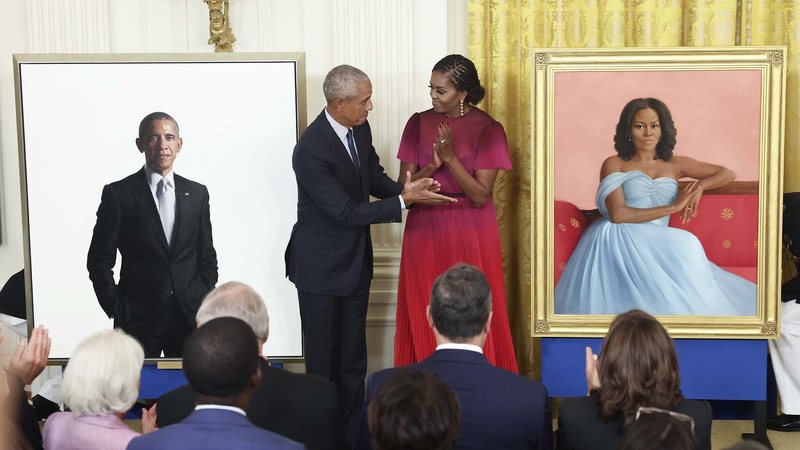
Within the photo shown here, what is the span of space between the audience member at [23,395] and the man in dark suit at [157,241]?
5.15ft

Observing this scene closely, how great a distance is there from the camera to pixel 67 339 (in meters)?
5.17

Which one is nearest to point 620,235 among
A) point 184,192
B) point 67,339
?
point 184,192

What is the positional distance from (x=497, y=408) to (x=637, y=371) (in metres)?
0.40

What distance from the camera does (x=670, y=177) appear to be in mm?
4883

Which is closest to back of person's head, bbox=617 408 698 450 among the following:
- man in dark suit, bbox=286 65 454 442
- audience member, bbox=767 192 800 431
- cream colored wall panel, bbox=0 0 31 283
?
man in dark suit, bbox=286 65 454 442

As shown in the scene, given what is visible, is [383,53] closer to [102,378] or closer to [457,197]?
[457,197]

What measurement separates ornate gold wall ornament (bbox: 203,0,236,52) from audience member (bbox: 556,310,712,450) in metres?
3.39

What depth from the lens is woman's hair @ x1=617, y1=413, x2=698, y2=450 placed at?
7.07 ft

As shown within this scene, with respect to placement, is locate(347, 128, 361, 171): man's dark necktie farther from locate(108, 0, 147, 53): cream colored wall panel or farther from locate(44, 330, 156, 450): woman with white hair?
locate(44, 330, 156, 450): woman with white hair

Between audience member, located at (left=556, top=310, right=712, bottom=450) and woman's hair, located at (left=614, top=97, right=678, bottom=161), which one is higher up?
woman's hair, located at (left=614, top=97, right=678, bottom=161)

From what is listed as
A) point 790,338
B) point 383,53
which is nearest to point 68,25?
point 383,53

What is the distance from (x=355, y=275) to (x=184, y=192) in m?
0.98

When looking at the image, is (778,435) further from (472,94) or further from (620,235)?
(472,94)

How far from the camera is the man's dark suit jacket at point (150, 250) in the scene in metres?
5.10
